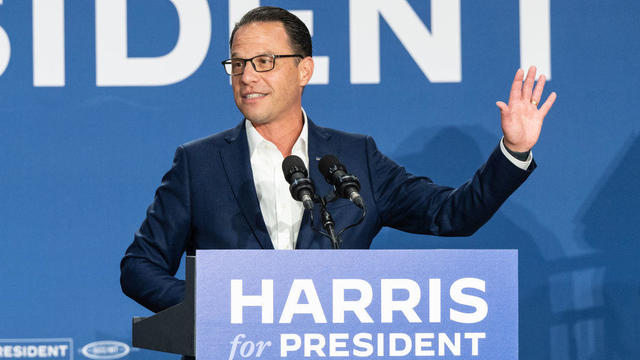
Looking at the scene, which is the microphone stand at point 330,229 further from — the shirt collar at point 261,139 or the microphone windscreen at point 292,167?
the shirt collar at point 261,139

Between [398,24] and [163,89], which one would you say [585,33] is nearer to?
[398,24]

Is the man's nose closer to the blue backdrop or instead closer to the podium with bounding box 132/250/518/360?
the podium with bounding box 132/250/518/360

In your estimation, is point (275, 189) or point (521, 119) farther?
point (275, 189)

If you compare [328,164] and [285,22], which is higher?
[285,22]

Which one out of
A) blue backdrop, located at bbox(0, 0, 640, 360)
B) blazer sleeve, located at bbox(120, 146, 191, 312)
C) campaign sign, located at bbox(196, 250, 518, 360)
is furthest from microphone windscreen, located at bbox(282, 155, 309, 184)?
blue backdrop, located at bbox(0, 0, 640, 360)

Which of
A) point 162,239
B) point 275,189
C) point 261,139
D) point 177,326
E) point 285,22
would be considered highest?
point 285,22

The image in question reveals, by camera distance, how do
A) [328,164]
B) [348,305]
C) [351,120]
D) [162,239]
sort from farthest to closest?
[351,120] < [162,239] < [328,164] < [348,305]

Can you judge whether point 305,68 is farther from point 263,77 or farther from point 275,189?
point 275,189

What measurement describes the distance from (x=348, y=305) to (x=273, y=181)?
84 cm

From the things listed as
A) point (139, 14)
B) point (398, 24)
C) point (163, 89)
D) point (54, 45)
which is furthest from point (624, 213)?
point (54, 45)

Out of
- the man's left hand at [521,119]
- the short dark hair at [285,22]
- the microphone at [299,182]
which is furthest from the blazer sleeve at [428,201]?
the microphone at [299,182]

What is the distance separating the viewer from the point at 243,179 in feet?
7.39

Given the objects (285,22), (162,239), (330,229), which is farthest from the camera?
(285,22)

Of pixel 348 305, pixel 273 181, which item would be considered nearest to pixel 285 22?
pixel 273 181
